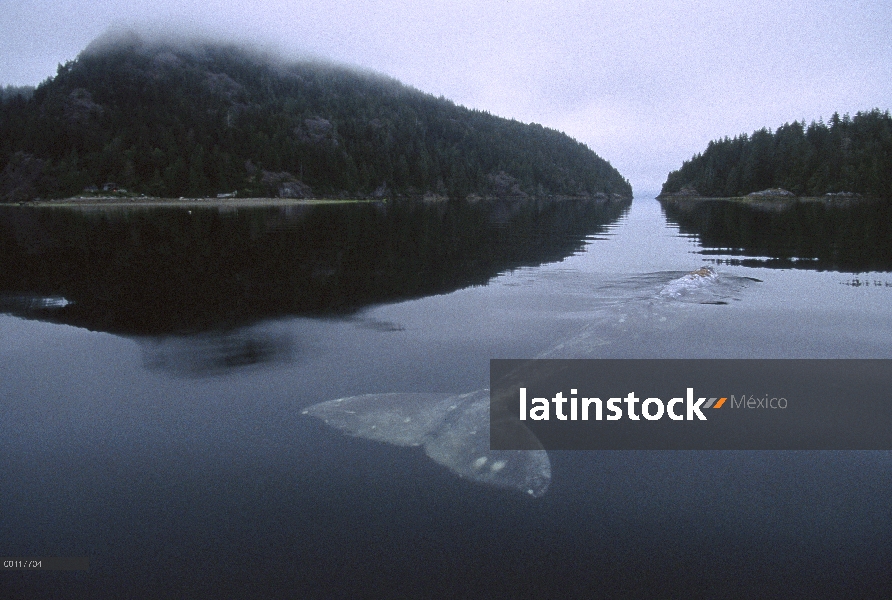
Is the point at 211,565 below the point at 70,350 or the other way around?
below

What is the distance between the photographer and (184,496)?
808 centimetres

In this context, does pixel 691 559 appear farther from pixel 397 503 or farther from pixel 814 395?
pixel 814 395

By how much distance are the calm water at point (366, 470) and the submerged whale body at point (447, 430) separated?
12.5 inches

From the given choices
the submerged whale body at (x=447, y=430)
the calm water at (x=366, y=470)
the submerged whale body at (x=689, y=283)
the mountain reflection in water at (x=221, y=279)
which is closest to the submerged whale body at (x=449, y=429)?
the submerged whale body at (x=447, y=430)

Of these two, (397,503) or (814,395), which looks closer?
(397,503)

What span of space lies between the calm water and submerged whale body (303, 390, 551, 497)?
317mm

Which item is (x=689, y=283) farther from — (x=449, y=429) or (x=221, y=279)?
(x=221, y=279)

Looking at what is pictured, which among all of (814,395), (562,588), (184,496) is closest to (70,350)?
(184,496)

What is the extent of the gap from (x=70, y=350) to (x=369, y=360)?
824cm

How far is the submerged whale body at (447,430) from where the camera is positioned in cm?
870

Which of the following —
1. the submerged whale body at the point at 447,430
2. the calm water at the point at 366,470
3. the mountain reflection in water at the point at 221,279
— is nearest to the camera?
Answer: the calm water at the point at 366,470

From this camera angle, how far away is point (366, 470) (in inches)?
343

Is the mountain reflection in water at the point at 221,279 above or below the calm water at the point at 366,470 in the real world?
above

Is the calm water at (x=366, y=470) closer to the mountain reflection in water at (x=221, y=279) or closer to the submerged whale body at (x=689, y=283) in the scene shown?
the mountain reflection in water at (x=221, y=279)
